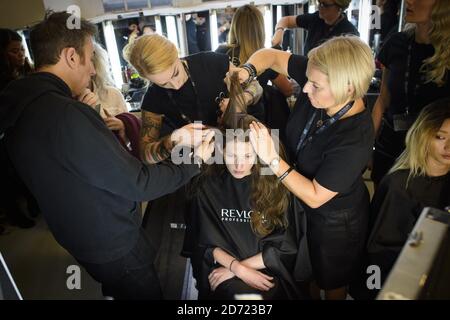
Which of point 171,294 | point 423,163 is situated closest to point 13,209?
point 171,294

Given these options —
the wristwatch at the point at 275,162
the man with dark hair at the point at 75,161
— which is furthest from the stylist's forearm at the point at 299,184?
the man with dark hair at the point at 75,161

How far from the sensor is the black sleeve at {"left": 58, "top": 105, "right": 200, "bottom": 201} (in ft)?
3.34

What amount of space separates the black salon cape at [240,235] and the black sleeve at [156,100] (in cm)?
46

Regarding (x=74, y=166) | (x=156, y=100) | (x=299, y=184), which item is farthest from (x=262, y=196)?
(x=74, y=166)

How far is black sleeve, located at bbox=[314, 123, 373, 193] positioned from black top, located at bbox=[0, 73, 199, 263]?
509 mm

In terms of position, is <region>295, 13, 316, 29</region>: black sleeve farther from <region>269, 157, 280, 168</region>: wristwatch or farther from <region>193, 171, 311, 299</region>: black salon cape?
<region>269, 157, 280, 168</region>: wristwatch

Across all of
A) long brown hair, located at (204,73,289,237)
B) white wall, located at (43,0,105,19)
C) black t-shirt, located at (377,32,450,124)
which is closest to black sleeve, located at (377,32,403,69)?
black t-shirt, located at (377,32,450,124)

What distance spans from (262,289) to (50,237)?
2169 mm

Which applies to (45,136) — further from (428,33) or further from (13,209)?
(13,209)

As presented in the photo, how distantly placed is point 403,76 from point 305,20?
3.70ft

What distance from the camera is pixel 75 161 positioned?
41.1 inches

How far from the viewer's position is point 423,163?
1516 mm

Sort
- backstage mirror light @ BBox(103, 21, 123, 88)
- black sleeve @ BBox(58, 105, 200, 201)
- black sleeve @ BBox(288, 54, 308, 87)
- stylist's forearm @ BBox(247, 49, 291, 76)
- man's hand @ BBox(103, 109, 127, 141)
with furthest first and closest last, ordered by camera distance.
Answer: backstage mirror light @ BBox(103, 21, 123, 88), man's hand @ BBox(103, 109, 127, 141), stylist's forearm @ BBox(247, 49, 291, 76), black sleeve @ BBox(288, 54, 308, 87), black sleeve @ BBox(58, 105, 200, 201)

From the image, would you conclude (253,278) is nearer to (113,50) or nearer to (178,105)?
(178,105)
